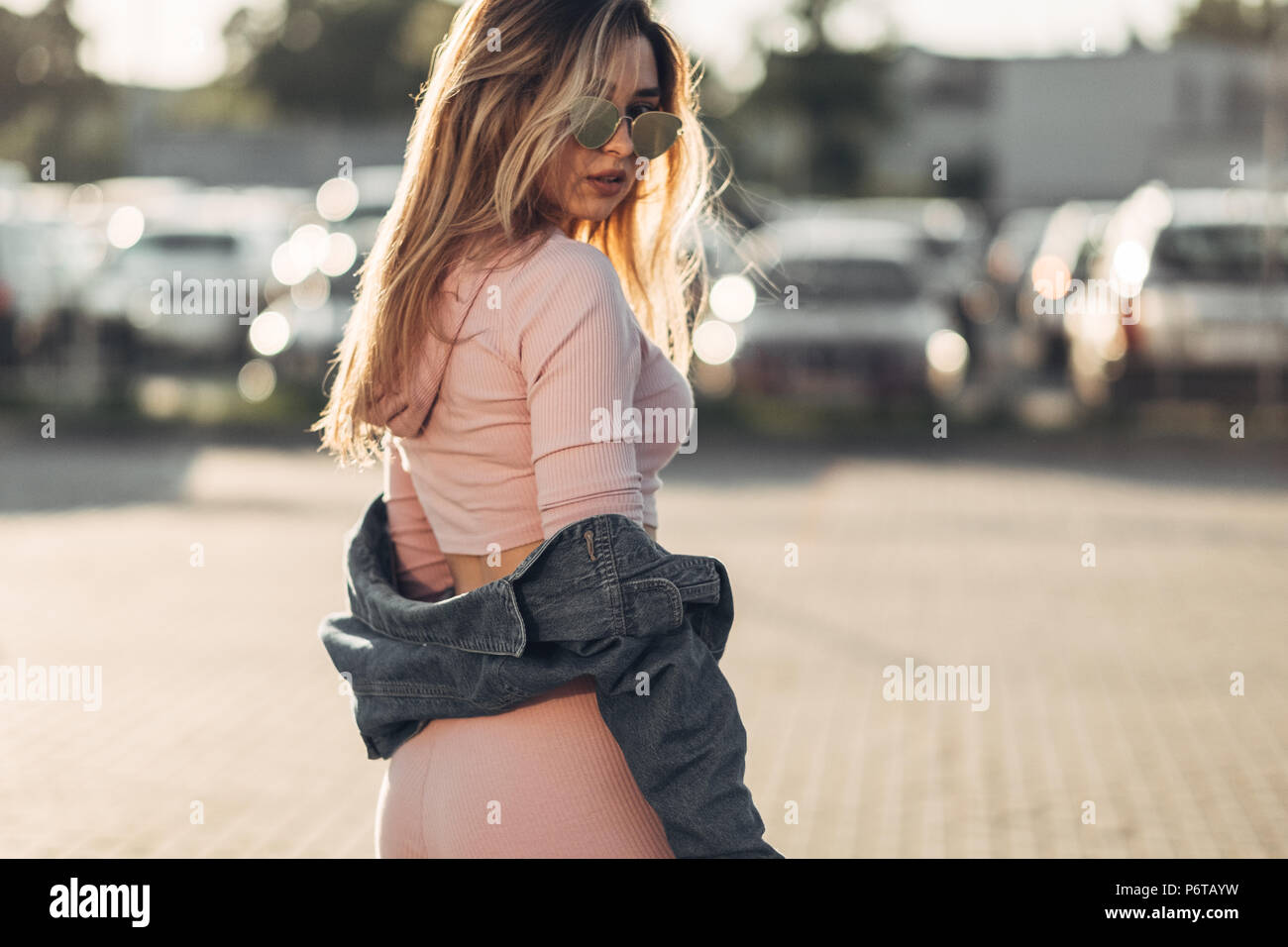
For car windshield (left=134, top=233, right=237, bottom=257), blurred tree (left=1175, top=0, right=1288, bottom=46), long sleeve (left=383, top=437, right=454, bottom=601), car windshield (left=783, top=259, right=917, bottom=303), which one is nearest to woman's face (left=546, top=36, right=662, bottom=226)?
long sleeve (left=383, top=437, right=454, bottom=601)

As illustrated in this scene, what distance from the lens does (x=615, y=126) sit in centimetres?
217

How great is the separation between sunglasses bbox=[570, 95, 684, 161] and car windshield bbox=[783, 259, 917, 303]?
1439 centimetres

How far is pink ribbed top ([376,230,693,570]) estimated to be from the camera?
6.59ft

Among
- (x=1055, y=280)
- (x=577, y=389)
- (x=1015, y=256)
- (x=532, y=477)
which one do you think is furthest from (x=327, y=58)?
(x=577, y=389)

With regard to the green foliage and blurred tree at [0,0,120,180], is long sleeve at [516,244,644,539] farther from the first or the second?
the green foliage

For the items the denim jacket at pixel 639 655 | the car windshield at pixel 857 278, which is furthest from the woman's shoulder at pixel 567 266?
the car windshield at pixel 857 278

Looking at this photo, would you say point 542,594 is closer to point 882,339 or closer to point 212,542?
point 212,542

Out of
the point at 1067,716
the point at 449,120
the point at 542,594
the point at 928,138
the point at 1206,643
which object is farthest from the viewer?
the point at 928,138

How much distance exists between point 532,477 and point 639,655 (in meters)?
0.27

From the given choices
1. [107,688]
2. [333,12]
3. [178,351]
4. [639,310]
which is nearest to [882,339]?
[178,351]

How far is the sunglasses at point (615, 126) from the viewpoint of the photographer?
2.14 m

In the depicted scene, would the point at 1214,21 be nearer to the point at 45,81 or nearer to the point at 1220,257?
the point at 45,81
